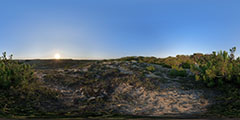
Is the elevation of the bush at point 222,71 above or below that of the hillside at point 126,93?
above

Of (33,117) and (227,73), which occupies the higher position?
(227,73)

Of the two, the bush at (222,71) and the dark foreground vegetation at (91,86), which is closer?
the dark foreground vegetation at (91,86)

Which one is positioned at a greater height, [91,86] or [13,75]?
[13,75]

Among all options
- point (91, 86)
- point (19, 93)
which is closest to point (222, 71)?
point (91, 86)

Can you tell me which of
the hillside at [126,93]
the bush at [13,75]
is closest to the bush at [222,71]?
the hillside at [126,93]

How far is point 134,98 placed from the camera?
25.4 feet

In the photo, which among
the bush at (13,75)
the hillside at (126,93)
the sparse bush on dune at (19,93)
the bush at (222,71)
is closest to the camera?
the sparse bush on dune at (19,93)

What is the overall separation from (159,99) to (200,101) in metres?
1.43

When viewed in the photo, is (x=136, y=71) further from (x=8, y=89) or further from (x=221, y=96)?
(x=8, y=89)

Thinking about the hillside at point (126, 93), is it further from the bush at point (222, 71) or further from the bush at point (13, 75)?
the bush at point (13, 75)

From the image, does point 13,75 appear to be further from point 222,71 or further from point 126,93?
point 222,71

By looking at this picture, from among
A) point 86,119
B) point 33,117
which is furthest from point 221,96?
point 33,117

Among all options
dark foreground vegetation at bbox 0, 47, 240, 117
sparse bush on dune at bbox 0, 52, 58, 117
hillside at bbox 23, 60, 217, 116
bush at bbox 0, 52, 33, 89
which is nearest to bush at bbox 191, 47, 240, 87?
dark foreground vegetation at bbox 0, 47, 240, 117

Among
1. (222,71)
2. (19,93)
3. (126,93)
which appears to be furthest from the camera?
(222,71)
